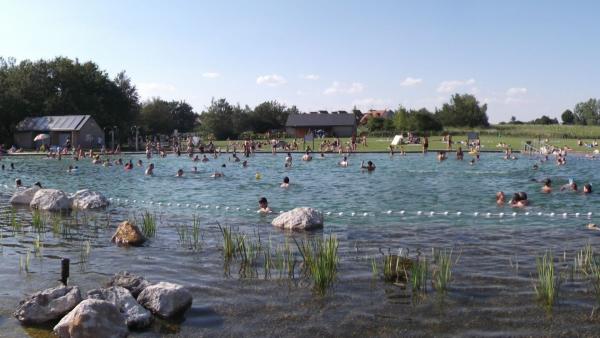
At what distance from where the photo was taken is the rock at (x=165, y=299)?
8.20m

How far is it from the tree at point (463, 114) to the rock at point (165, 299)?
10611cm

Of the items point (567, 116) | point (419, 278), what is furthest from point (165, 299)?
point (567, 116)

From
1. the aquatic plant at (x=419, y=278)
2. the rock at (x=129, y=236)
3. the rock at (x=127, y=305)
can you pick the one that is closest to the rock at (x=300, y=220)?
the rock at (x=129, y=236)

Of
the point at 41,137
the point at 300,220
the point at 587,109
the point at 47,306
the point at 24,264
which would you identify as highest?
the point at 587,109

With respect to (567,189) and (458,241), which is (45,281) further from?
(567,189)

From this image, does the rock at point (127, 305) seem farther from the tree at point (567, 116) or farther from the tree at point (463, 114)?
the tree at point (567, 116)

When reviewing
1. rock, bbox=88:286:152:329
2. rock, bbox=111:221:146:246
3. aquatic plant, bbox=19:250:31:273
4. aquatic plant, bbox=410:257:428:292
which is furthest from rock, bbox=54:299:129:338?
rock, bbox=111:221:146:246

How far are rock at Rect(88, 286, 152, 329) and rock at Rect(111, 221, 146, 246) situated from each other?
508 centimetres

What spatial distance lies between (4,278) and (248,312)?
491 centimetres

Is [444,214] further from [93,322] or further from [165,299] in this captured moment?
[93,322]

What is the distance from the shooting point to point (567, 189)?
983 inches

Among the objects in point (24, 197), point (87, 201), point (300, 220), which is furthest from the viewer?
point (24, 197)

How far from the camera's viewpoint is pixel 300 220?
614 inches

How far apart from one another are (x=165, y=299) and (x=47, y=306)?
1.60 metres
